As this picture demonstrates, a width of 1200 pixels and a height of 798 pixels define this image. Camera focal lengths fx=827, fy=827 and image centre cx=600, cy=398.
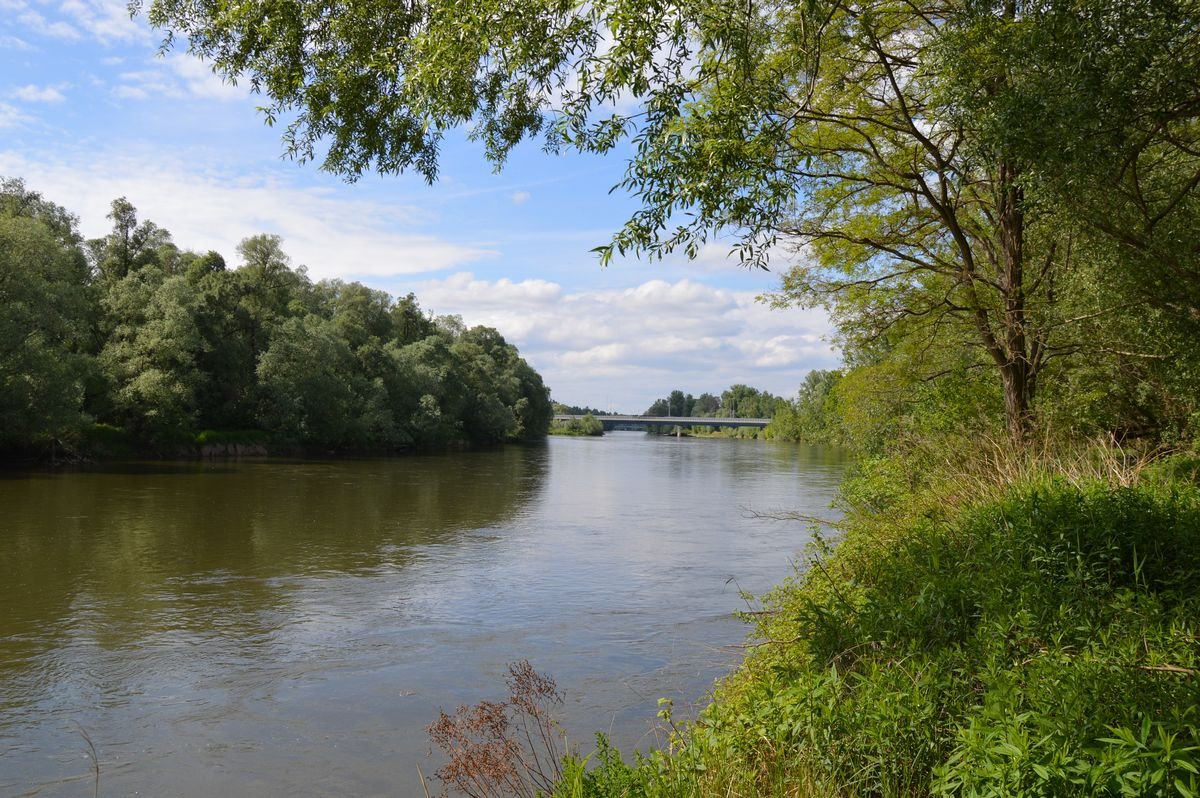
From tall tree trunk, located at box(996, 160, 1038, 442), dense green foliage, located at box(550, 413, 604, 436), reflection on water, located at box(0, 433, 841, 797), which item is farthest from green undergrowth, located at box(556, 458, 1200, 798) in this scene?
dense green foliage, located at box(550, 413, 604, 436)

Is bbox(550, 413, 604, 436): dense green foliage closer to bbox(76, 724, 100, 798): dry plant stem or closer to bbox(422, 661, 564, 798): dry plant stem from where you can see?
bbox(76, 724, 100, 798): dry plant stem

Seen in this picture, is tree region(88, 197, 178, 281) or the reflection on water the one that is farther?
tree region(88, 197, 178, 281)

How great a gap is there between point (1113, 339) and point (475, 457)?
51.2 m

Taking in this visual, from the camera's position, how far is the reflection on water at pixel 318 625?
7.90 meters

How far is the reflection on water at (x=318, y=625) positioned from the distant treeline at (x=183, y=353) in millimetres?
12737

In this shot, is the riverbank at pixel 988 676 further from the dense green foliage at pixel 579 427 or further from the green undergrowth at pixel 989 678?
the dense green foliage at pixel 579 427

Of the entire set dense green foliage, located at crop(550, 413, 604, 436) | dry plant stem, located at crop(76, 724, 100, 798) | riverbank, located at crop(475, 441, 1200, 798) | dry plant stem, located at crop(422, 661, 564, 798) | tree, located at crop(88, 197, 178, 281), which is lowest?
dry plant stem, located at crop(76, 724, 100, 798)

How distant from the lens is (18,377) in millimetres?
33125

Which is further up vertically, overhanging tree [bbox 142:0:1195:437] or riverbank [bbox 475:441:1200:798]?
overhanging tree [bbox 142:0:1195:437]

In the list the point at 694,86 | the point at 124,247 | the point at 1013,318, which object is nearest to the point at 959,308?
the point at 1013,318

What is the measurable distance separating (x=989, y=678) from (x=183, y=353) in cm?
4641

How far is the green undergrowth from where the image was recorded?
4.09 m

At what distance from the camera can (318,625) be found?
12188mm

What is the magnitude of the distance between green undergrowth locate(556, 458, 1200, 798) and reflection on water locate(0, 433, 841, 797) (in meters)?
2.79
